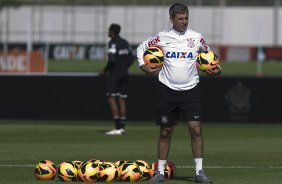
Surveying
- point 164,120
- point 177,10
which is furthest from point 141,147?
point 177,10

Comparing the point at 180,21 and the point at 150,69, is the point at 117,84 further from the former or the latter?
the point at 180,21

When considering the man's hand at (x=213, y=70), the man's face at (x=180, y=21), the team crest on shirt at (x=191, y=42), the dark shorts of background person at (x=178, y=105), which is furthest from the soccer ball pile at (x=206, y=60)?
the man's face at (x=180, y=21)

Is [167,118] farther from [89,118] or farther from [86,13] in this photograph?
[86,13]

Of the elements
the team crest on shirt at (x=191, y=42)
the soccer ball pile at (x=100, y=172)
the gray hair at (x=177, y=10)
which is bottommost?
the soccer ball pile at (x=100, y=172)

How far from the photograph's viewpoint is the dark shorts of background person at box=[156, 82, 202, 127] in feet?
42.3

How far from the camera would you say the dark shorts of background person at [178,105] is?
12.9 meters

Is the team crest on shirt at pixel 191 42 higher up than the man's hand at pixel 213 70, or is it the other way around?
the team crest on shirt at pixel 191 42

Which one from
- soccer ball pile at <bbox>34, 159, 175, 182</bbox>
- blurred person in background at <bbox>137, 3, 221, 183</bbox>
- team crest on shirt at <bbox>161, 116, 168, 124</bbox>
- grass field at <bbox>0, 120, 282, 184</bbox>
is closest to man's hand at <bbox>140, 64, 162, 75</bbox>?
blurred person in background at <bbox>137, 3, 221, 183</bbox>

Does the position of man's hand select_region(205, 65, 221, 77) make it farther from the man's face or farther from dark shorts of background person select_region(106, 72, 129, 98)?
dark shorts of background person select_region(106, 72, 129, 98)

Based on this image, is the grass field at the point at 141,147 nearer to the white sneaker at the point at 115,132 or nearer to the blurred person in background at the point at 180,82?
the white sneaker at the point at 115,132

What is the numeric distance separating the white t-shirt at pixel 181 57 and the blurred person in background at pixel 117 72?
28.8ft

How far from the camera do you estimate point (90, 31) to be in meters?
67.8

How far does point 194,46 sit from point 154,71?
0.60 m

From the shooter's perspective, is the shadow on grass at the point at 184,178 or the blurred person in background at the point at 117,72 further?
the blurred person in background at the point at 117,72
